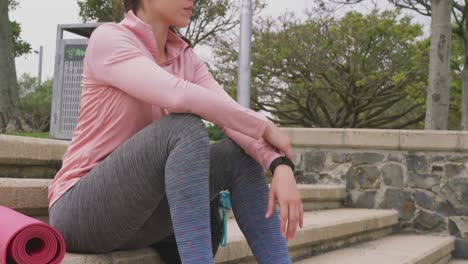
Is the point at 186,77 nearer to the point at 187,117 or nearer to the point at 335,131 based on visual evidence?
the point at 187,117

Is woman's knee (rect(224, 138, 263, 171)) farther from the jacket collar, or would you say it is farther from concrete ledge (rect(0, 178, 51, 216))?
concrete ledge (rect(0, 178, 51, 216))

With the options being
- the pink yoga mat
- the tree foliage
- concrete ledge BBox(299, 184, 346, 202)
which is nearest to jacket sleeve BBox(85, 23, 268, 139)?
the pink yoga mat

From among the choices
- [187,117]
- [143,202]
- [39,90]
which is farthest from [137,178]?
[39,90]

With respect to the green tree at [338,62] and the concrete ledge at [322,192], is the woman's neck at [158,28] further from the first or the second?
the green tree at [338,62]

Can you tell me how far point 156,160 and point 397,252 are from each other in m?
2.62

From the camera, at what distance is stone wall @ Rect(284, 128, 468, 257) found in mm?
5348

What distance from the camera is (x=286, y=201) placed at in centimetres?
183

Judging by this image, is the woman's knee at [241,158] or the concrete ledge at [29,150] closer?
the woman's knee at [241,158]

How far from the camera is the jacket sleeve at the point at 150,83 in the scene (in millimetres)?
1741

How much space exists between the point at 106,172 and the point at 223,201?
48 cm

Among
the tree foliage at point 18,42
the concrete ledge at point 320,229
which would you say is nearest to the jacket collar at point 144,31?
the concrete ledge at point 320,229

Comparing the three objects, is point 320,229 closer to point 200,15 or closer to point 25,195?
point 25,195

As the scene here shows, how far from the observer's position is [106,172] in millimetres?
1746

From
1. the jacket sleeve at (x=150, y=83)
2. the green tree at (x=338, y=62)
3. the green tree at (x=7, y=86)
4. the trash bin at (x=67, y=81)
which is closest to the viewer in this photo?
the jacket sleeve at (x=150, y=83)
